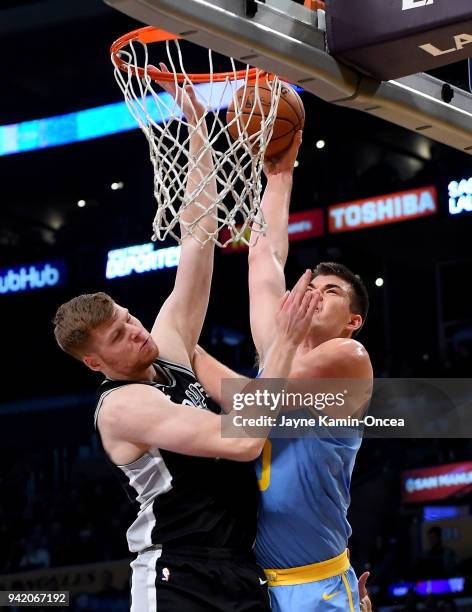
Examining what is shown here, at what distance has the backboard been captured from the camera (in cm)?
267

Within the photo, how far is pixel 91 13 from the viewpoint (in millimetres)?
15461

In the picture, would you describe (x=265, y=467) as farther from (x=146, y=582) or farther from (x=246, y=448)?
(x=146, y=582)

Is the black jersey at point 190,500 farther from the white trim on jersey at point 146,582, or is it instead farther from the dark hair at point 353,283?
the dark hair at point 353,283

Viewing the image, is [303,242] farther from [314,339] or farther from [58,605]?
[314,339]

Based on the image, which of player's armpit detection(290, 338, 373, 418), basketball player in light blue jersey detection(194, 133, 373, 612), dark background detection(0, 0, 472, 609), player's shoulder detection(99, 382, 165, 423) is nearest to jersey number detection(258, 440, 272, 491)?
basketball player in light blue jersey detection(194, 133, 373, 612)

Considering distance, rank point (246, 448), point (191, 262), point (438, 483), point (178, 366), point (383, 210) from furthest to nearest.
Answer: point (383, 210), point (438, 483), point (191, 262), point (178, 366), point (246, 448)

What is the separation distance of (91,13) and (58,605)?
885 centimetres

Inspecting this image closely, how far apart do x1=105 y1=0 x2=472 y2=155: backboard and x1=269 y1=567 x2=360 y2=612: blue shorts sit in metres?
1.54

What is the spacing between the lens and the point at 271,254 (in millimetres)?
4070

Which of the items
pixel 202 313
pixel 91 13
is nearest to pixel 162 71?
pixel 202 313

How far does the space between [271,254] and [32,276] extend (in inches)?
488

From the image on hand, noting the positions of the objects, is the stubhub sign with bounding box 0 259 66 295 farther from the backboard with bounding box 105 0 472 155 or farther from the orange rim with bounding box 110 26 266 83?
the backboard with bounding box 105 0 472 155

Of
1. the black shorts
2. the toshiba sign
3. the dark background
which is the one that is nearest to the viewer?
the black shorts

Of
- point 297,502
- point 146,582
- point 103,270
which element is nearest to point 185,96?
point 297,502
